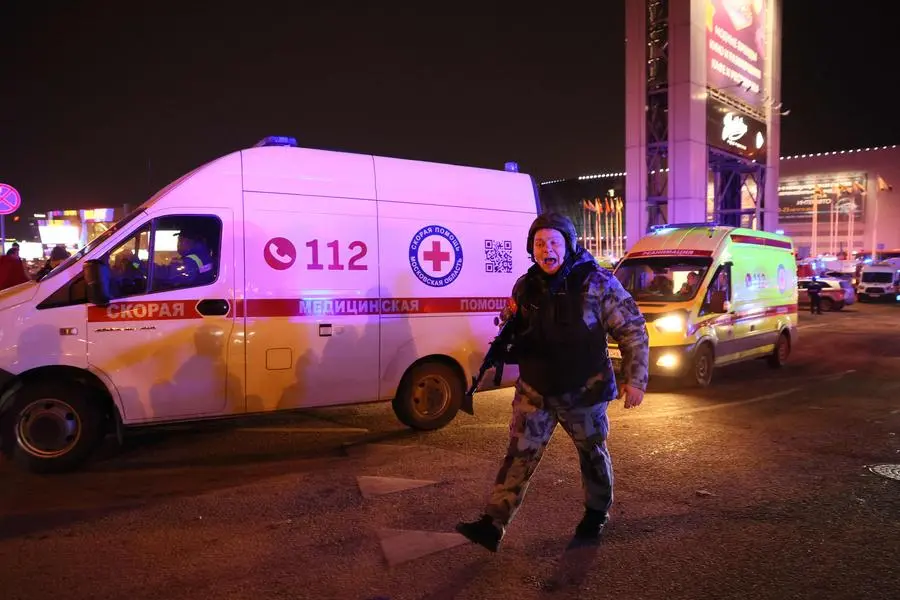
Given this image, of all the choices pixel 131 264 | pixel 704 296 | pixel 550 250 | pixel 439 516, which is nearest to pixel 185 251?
pixel 131 264

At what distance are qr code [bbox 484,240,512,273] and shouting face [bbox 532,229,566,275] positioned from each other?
11.3 ft

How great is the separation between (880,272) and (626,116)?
68.0ft

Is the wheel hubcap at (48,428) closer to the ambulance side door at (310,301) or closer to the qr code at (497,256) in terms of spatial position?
the ambulance side door at (310,301)

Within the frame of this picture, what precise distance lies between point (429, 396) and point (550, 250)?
11.5 ft

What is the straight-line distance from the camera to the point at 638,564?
3.77 metres

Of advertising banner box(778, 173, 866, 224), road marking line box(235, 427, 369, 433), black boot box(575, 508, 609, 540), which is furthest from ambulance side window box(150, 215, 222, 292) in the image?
advertising banner box(778, 173, 866, 224)

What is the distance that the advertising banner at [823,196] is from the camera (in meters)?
58.4

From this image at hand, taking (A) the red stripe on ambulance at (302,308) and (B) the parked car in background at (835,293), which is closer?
(A) the red stripe on ambulance at (302,308)

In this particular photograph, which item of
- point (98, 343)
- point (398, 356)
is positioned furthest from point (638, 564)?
→ point (98, 343)

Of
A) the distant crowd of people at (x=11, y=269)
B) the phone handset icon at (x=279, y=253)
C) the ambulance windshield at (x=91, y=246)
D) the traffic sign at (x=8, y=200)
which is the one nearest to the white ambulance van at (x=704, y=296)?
the phone handset icon at (x=279, y=253)

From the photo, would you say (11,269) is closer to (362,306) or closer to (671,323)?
(362,306)

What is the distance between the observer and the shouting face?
3814 mm

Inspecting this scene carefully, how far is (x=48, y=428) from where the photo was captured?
542 centimetres

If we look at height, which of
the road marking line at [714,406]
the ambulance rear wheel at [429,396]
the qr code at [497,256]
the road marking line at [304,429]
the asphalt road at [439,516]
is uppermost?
the qr code at [497,256]
